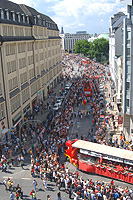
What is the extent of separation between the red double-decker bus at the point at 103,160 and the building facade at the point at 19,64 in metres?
11.2

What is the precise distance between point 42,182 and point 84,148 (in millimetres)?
5252

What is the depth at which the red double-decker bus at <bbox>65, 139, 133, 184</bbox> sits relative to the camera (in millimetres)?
23978

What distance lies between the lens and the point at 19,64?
41156 millimetres

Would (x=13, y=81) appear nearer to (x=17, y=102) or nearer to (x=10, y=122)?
(x=17, y=102)

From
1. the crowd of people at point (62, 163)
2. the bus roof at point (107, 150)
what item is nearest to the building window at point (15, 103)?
the crowd of people at point (62, 163)

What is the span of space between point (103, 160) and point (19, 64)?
22427 mm

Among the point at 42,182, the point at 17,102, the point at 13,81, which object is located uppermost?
the point at 13,81

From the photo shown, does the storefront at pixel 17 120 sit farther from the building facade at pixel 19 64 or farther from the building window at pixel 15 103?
the building window at pixel 15 103

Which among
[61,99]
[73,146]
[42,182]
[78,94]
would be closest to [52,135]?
[73,146]

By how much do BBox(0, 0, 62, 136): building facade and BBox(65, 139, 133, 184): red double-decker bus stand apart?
36.9 ft

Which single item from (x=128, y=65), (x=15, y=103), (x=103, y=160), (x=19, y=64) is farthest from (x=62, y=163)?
(x=19, y=64)

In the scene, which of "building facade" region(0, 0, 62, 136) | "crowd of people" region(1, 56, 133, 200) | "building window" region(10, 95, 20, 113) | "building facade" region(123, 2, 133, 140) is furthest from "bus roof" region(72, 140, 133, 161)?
"building window" region(10, 95, 20, 113)

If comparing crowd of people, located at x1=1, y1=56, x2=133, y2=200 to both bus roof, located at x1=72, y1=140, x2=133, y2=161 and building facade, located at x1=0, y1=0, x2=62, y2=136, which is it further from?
building facade, located at x1=0, y1=0, x2=62, y2=136

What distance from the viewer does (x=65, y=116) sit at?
42.1 meters
